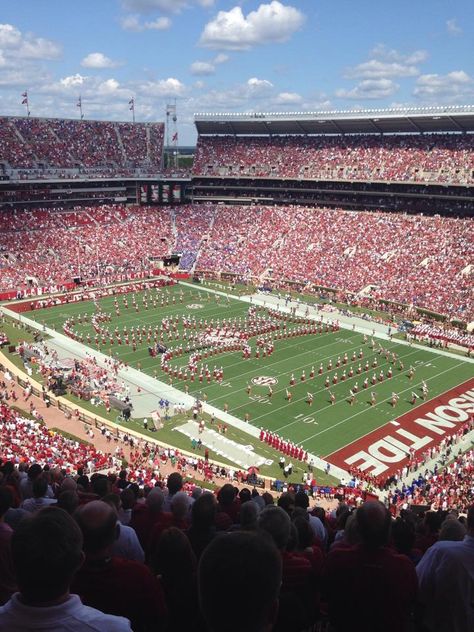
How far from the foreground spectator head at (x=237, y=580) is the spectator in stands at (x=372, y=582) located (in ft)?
4.80

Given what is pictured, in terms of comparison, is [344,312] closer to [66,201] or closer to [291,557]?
[66,201]

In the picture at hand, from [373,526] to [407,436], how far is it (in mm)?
20695

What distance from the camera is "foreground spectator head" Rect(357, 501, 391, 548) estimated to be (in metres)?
3.59

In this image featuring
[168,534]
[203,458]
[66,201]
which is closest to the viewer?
[168,534]

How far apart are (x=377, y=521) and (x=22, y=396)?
24423 millimetres

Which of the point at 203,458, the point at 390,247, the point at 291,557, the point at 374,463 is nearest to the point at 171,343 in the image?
the point at 203,458

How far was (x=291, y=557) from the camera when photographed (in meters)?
4.21

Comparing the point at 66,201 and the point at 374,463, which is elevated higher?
the point at 66,201

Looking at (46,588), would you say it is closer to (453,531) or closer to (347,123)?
(453,531)

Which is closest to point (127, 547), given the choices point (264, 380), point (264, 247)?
point (264, 380)

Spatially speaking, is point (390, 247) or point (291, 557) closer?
point (291, 557)

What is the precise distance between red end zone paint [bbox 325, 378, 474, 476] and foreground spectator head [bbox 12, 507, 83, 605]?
19.2 m

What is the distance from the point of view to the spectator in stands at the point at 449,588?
366cm

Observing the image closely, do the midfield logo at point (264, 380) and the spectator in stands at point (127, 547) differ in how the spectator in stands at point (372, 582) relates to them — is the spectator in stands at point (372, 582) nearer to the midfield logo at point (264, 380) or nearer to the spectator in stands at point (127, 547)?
the spectator in stands at point (127, 547)
